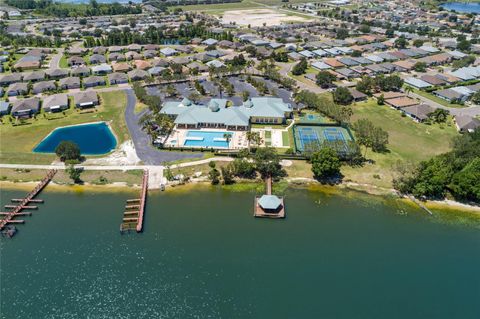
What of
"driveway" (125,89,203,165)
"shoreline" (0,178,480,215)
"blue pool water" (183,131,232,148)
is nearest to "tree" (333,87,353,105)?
"blue pool water" (183,131,232,148)

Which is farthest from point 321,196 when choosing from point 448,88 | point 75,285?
point 448,88

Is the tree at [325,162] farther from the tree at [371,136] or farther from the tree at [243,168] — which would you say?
the tree at [371,136]

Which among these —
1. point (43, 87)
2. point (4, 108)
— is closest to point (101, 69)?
point (43, 87)

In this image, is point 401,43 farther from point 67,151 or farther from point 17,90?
point 17,90

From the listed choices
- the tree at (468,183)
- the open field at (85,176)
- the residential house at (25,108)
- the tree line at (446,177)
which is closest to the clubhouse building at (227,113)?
the open field at (85,176)

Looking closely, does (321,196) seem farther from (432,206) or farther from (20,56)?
(20,56)

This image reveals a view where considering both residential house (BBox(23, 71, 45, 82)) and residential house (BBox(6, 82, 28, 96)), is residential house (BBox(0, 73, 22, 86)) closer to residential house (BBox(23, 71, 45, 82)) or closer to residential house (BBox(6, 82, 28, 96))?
residential house (BBox(23, 71, 45, 82))

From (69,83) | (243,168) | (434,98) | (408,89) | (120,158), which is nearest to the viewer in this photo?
(243,168)
